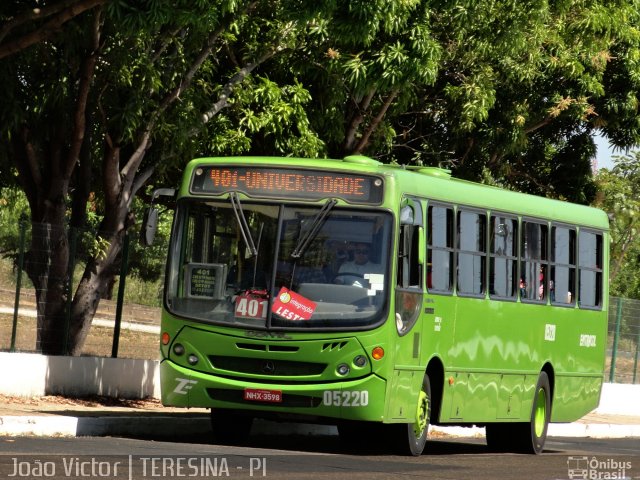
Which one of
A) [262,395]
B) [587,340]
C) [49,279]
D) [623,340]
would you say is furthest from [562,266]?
[623,340]

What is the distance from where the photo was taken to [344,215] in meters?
14.9

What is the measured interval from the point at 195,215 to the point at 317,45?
6.59m

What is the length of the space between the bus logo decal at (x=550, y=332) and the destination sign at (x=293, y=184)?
4.72 m

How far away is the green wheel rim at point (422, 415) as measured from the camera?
15.4 meters

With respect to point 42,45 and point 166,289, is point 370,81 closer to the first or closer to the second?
point 42,45

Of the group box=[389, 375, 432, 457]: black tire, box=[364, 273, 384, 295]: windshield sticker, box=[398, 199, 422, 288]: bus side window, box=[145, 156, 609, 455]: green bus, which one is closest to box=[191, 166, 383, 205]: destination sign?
box=[145, 156, 609, 455]: green bus

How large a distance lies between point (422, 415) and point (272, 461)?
3.19 m

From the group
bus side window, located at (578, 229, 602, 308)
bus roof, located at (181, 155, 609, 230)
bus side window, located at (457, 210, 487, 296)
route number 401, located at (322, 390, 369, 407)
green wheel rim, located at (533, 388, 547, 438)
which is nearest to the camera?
route number 401, located at (322, 390, 369, 407)

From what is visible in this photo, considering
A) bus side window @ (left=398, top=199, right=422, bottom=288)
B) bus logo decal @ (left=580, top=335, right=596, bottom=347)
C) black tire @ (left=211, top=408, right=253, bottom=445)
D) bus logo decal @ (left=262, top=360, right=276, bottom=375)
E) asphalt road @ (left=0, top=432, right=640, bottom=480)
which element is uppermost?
bus side window @ (left=398, top=199, right=422, bottom=288)

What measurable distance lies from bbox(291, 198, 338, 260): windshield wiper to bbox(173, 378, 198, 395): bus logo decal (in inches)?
63.7

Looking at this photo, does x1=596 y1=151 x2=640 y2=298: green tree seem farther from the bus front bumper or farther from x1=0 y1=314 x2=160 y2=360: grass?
the bus front bumper

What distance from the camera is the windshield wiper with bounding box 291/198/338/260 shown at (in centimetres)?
1472

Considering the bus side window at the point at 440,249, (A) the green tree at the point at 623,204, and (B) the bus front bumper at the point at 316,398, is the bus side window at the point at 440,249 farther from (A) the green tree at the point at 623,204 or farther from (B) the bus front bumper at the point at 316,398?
(A) the green tree at the point at 623,204

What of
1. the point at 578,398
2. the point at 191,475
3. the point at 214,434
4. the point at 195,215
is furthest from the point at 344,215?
the point at 578,398
